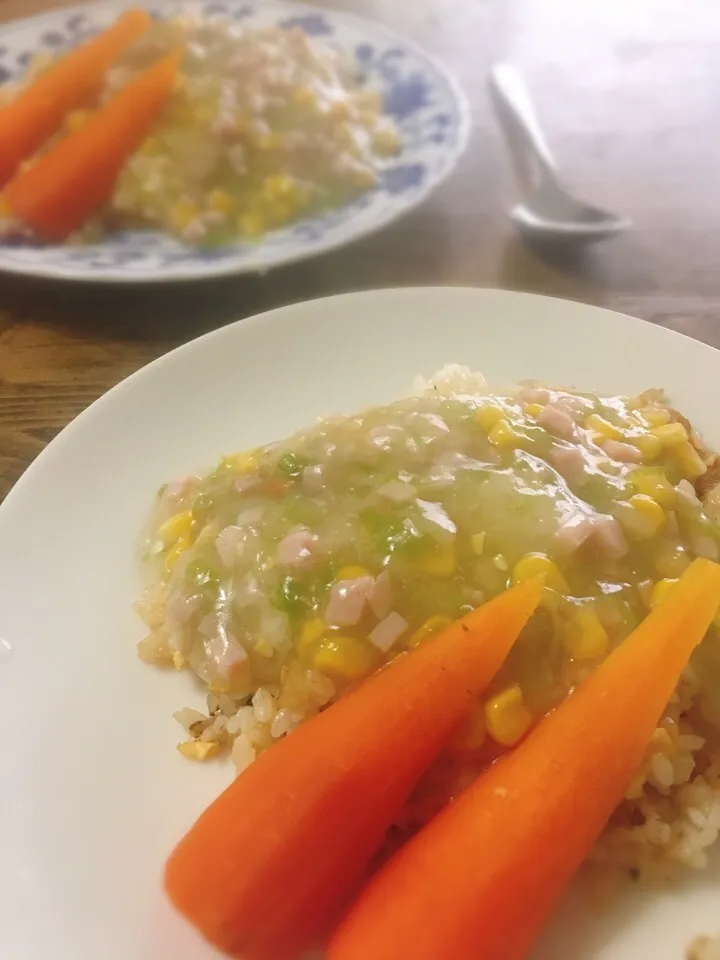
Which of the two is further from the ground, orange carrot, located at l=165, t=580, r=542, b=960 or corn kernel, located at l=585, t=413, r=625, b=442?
corn kernel, located at l=585, t=413, r=625, b=442

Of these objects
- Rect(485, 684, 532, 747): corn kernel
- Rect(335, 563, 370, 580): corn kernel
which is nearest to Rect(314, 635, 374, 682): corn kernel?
Rect(335, 563, 370, 580): corn kernel

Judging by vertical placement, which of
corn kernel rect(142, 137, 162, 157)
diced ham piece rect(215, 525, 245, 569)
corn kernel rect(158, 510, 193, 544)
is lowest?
corn kernel rect(158, 510, 193, 544)

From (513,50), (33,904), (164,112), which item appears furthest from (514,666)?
(513,50)

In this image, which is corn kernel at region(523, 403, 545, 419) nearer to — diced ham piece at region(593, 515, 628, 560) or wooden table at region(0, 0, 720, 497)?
diced ham piece at region(593, 515, 628, 560)

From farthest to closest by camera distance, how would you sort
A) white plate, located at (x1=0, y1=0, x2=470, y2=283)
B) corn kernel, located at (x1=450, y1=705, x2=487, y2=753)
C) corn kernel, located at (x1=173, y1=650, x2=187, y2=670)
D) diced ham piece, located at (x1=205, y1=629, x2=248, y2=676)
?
white plate, located at (x1=0, y1=0, x2=470, y2=283), corn kernel, located at (x1=173, y1=650, x2=187, y2=670), diced ham piece, located at (x1=205, y1=629, x2=248, y2=676), corn kernel, located at (x1=450, y1=705, x2=487, y2=753)

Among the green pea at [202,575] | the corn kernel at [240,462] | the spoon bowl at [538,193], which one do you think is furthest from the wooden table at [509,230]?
the green pea at [202,575]

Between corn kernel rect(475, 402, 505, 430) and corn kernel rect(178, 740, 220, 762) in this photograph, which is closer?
corn kernel rect(178, 740, 220, 762)


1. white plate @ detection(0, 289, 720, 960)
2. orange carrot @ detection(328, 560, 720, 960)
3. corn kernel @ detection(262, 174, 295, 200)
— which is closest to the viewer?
orange carrot @ detection(328, 560, 720, 960)

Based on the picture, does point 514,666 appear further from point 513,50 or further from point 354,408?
point 513,50
